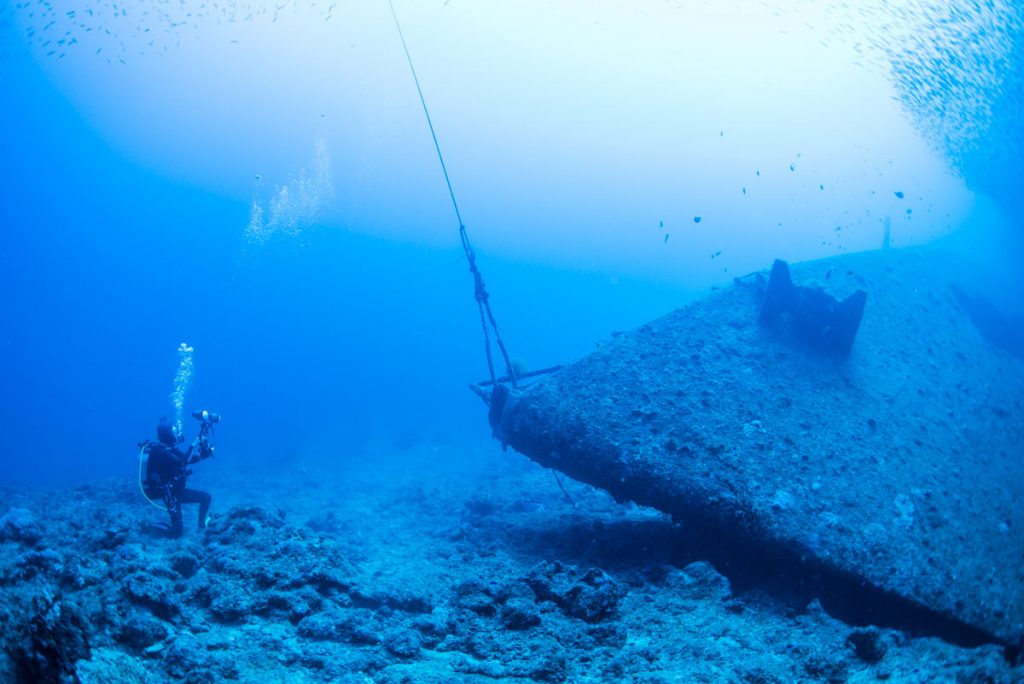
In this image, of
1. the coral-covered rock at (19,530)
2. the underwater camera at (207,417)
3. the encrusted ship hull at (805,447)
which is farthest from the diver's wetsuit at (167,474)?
the encrusted ship hull at (805,447)

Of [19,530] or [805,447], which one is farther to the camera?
[19,530]

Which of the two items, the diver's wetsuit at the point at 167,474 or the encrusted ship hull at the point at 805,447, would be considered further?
the diver's wetsuit at the point at 167,474

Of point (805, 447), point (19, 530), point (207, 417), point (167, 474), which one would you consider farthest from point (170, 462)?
point (805, 447)

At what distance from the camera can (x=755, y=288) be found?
26.4 ft

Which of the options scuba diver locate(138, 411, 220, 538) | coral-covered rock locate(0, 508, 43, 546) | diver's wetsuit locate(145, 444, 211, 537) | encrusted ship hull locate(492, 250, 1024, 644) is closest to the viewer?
encrusted ship hull locate(492, 250, 1024, 644)

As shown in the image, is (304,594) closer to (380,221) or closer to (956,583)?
(956,583)

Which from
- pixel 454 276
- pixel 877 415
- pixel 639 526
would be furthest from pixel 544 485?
pixel 454 276

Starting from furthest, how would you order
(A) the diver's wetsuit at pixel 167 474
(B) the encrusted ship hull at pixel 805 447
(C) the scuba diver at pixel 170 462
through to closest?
(A) the diver's wetsuit at pixel 167 474 → (C) the scuba diver at pixel 170 462 → (B) the encrusted ship hull at pixel 805 447

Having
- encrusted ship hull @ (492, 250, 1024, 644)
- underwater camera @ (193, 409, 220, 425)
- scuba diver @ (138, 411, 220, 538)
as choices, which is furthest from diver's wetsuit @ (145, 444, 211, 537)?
encrusted ship hull @ (492, 250, 1024, 644)

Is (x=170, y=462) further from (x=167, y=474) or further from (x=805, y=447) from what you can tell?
(x=805, y=447)

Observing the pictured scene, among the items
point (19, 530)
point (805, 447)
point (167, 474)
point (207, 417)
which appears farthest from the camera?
point (167, 474)

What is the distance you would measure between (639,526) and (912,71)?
947 inches

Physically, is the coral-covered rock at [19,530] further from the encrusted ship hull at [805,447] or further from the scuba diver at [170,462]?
the encrusted ship hull at [805,447]

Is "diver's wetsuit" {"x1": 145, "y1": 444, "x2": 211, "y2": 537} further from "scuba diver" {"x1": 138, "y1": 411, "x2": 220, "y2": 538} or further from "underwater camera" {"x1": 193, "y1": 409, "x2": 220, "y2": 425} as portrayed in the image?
"underwater camera" {"x1": 193, "y1": 409, "x2": 220, "y2": 425}
